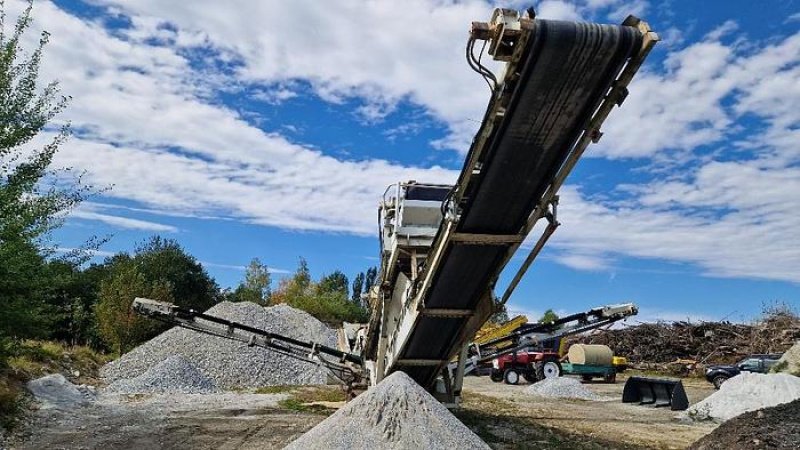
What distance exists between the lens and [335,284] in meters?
63.8

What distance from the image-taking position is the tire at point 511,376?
69.1 ft

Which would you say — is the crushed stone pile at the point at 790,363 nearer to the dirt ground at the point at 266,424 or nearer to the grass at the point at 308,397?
the dirt ground at the point at 266,424

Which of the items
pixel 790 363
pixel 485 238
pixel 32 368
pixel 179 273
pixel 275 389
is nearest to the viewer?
pixel 485 238

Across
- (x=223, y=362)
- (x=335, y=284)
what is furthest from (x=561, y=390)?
(x=335, y=284)

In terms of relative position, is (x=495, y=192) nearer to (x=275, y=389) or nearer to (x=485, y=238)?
(x=485, y=238)

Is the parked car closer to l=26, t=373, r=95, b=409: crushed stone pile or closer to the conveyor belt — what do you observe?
the conveyor belt

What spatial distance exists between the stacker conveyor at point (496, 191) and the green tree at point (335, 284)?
41.5m

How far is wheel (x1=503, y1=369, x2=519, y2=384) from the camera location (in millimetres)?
21047

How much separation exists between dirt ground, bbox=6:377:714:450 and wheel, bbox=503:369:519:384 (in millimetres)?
6525

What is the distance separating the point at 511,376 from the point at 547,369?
1284 mm

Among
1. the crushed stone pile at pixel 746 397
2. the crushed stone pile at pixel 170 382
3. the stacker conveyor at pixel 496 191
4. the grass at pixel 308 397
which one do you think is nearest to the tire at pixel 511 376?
the grass at pixel 308 397

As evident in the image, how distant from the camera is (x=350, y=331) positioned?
12461 millimetres

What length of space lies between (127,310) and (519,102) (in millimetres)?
23642

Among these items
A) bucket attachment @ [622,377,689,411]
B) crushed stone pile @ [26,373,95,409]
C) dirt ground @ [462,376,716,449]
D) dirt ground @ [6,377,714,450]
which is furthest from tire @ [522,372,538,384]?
crushed stone pile @ [26,373,95,409]
